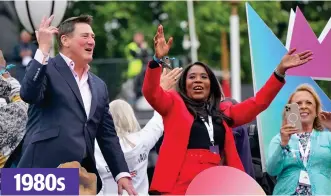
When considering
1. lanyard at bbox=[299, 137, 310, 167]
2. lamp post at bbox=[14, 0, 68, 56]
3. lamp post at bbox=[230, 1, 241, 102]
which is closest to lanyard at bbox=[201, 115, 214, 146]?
lanyard at bbox=[299, 137, 310, 167]

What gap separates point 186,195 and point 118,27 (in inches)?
879

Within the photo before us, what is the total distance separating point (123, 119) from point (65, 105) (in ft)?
6.86

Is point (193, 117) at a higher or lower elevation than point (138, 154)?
higher

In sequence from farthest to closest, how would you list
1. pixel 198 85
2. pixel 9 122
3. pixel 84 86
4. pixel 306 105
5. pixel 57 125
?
pixel 306 105 < pixel 9 122 < pixel 198 85 < pixel 84 86 < pixel 57 125

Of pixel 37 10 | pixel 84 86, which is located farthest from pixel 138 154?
pixel 37 10

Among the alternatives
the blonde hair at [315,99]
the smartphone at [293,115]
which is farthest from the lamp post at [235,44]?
the smartphone at [293,115]

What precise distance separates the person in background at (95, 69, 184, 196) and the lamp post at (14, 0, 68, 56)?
3.09m

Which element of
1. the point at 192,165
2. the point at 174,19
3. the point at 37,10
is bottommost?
the point at 192,165

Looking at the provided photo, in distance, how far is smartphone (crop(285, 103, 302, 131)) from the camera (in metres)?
8.46

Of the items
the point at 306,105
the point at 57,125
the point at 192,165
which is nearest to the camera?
the point at 57,125

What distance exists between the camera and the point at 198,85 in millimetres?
8602

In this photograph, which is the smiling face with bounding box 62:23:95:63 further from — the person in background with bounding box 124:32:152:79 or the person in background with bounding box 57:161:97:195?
the person in background with bounding box 124:32:152:79

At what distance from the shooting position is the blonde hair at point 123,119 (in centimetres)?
1005

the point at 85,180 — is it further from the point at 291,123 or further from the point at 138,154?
the point at 138,154
